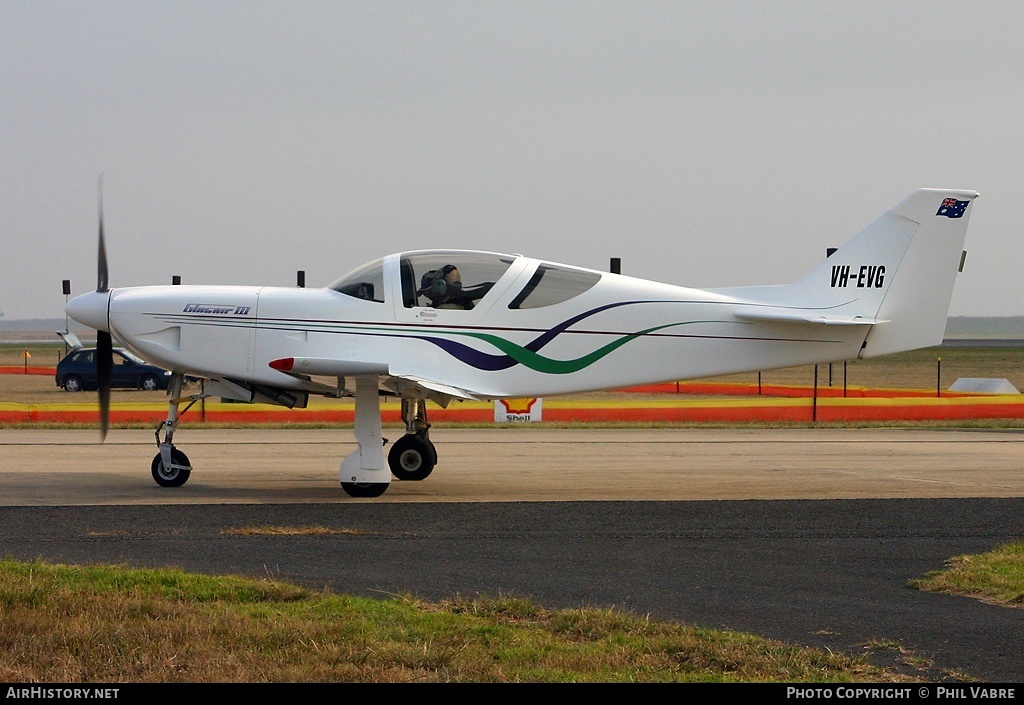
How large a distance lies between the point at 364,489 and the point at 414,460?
1.59 meters

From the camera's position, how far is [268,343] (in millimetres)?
13398

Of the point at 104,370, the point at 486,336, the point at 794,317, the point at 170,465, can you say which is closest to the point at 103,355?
the point at 104,370

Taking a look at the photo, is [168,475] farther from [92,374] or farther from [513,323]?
[92,374]

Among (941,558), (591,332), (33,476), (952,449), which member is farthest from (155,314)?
(952,449)

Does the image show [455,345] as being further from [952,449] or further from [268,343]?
[952,449]

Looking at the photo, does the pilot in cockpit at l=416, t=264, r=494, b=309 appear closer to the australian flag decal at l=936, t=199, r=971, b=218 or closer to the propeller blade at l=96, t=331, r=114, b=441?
the propeller blade at l=96, t=331, r=114, b=441

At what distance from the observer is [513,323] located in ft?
44.3

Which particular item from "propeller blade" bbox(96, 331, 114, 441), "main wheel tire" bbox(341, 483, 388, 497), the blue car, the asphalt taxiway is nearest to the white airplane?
"main wheel tire" bbox(341, 483, 388, 497)

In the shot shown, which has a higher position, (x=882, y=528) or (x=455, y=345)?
(x=455, y=345)

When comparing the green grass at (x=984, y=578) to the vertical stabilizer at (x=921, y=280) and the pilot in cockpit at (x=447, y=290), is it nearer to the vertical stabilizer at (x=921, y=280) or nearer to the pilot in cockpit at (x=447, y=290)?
the vertical stabilizer at (x=921, y=280)

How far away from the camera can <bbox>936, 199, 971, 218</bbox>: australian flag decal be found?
13.6m

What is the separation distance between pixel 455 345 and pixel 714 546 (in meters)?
4.51

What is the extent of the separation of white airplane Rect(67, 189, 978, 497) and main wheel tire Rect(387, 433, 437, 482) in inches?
44.3

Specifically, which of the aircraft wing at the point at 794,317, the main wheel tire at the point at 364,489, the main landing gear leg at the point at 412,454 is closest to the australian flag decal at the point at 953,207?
the aircraft wing at the point at 794,317
